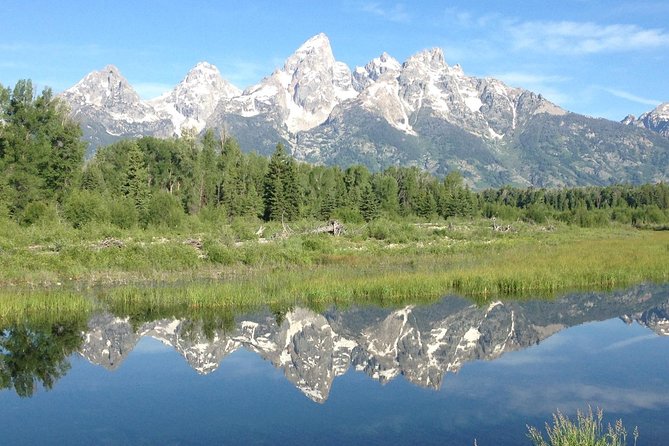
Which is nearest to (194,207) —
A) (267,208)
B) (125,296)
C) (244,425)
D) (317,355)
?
(267,208)

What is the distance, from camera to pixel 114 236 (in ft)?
147

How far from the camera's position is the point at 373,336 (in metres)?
22.1

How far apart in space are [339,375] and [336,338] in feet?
12.2

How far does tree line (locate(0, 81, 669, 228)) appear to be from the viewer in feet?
184

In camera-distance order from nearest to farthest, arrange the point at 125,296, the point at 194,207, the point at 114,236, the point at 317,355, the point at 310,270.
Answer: the point at 317,355 → the point at 125,296 → the point at 310,270 → the point at 114,236 → the point at 194,207

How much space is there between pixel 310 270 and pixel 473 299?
10.1 meters

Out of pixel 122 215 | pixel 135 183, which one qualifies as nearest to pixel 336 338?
pixel 122 215

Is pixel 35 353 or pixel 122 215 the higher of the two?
pixel 122 215

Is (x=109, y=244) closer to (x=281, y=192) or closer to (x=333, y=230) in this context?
(x=333, y=230)

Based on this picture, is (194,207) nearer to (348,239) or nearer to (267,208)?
(267,208)

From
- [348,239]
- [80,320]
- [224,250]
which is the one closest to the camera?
[80,320]

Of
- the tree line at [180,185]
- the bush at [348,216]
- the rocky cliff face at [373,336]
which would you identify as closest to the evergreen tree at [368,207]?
the tree line at [180,185]

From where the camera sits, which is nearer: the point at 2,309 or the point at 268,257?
the point at 2,309

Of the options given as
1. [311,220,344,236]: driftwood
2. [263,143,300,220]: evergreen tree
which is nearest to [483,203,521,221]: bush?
[263,143,300,220]: evergreen tree
